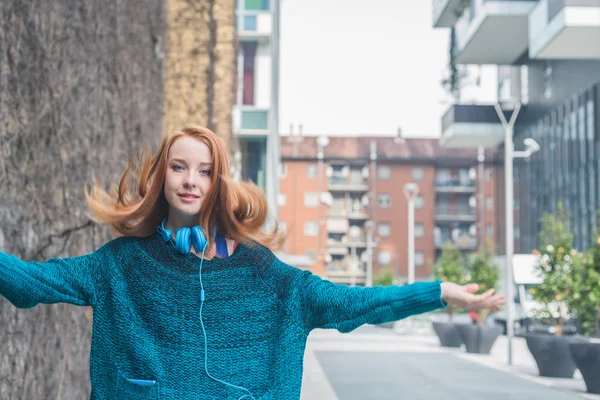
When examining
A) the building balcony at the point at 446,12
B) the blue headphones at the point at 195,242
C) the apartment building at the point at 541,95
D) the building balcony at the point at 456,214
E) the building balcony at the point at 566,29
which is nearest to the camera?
the blue headphones at the point at 195,242

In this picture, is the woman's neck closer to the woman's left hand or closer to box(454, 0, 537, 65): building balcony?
the woman's left hand

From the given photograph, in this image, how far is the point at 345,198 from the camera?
88.9 meters

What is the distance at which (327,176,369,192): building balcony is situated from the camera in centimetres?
8819

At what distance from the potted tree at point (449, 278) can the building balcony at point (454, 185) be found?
163 feet

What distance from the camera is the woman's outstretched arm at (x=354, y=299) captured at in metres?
2.57

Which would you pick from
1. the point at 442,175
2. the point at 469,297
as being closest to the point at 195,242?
the point at 469,297

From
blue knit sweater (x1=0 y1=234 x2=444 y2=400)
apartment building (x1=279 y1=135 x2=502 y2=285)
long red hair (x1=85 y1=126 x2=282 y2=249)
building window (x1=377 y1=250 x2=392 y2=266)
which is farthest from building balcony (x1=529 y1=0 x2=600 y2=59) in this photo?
apartment building (x1=279 y1=135 x2=502 y2=285)

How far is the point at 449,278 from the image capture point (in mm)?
32344

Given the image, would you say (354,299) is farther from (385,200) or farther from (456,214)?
(385,200)

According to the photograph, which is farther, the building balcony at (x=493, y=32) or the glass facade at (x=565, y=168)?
the glass facade at (x=565, y=168)

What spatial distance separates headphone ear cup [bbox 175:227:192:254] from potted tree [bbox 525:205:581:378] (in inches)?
552

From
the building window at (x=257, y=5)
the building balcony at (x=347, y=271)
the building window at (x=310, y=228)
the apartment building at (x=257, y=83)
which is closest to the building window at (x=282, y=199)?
the building window at (x=310, y=228)

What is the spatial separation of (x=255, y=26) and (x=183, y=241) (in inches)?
1291

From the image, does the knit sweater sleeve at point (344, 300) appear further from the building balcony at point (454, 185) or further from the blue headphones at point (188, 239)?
the building balcony at point (454, 185)
